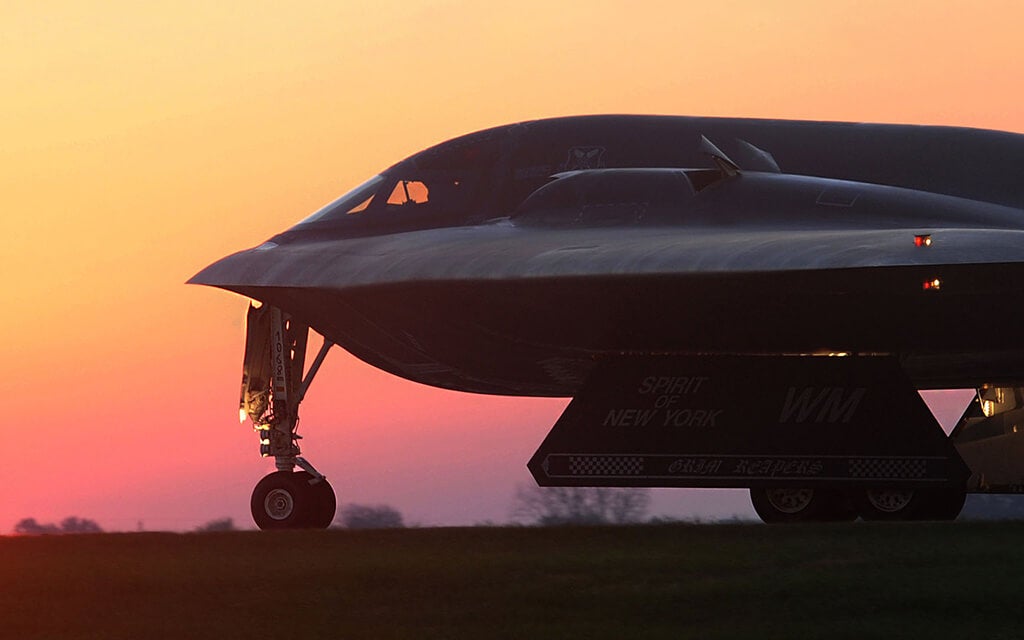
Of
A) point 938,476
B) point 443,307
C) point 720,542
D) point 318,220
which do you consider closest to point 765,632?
point 720,542

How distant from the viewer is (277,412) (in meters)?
16.8

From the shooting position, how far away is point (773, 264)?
1265 centimetres

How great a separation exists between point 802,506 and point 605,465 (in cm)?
403

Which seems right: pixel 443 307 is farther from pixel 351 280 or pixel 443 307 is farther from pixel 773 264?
pixel 773 264

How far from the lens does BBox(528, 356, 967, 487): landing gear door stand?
1365 centimetres

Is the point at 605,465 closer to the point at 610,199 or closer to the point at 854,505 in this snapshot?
the point at 610,199

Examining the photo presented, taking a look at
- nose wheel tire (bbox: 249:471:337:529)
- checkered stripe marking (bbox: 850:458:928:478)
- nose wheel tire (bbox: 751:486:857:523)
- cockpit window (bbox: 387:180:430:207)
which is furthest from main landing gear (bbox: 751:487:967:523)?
cockpit window (bbox: 387:180:430:207)

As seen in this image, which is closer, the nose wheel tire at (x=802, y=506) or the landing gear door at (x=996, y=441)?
the landing gear door at (x=996, y=441)

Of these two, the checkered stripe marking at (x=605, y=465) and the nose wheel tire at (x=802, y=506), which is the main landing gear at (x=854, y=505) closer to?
the nose wheel tire at (x=802, y=506)

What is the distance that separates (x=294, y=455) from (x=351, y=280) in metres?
2.42

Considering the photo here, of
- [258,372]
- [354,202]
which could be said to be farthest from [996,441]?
[258,372]

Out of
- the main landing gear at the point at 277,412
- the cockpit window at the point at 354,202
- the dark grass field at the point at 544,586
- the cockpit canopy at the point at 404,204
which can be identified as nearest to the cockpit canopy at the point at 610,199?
the cockpit canopy at the point at 404,204

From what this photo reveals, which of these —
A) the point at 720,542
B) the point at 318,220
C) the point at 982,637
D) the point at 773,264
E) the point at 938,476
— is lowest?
the point at 982,637

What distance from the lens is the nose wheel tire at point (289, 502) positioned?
16609mm
